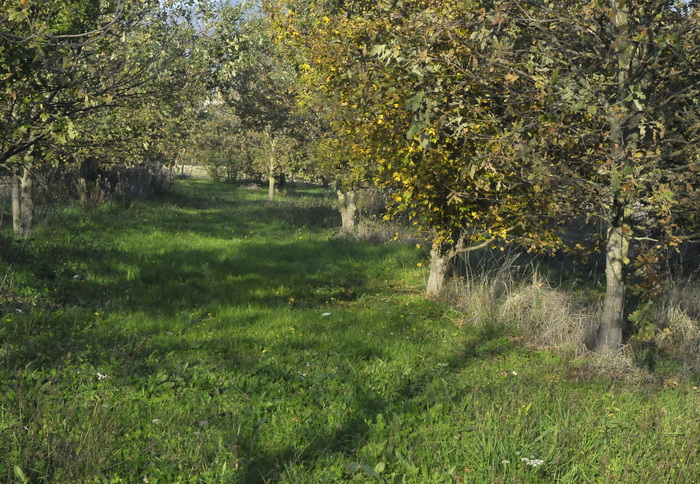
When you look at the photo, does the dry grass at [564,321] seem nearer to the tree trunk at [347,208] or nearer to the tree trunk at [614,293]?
the tree trunk at [614,293]

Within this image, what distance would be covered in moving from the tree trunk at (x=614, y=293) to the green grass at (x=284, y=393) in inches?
23.3

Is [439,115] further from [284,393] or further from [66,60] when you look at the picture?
[66,60]

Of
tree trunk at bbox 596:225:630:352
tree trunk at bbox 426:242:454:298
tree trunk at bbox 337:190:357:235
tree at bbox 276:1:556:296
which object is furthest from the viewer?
tree trunk at bbox 337:190:357:235

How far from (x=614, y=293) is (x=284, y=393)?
421 cm

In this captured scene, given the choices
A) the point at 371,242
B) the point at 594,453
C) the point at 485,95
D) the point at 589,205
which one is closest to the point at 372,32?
the point at 485,95

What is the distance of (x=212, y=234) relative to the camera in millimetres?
17078

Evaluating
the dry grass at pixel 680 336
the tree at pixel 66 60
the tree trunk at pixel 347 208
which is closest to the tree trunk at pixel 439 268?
the dry grass at pixel 680 336

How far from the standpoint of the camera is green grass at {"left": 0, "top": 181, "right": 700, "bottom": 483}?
15.0 ft

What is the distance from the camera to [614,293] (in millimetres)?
7656

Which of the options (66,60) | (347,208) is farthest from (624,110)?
(347,208)

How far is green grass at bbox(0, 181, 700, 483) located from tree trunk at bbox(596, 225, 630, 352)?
592mm

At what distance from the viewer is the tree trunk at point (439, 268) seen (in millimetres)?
10852

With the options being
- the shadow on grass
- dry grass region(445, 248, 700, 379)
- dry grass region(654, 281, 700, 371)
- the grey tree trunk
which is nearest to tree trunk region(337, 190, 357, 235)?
the shadow on grass

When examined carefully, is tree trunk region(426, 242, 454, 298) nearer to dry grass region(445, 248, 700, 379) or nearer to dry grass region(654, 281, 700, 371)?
dry grass region(445, 248, 700, 379)
